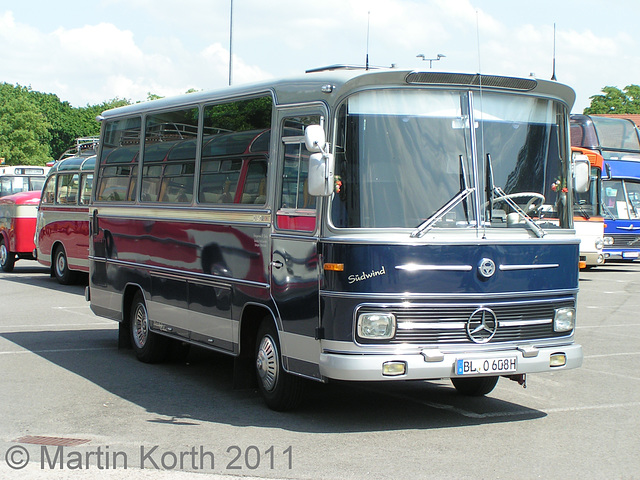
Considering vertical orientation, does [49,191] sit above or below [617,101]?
below

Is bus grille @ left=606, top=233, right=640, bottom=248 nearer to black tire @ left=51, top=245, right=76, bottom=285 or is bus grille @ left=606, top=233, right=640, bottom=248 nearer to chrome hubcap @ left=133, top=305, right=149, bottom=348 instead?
black tire @ left=51, top=245, right=76, bottom=285

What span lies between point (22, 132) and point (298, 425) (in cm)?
10159

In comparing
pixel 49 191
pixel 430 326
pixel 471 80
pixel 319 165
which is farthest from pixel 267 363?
pixel 49 191

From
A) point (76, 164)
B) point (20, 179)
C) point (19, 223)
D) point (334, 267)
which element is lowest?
point (19, 223)

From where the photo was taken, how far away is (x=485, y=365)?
777cm

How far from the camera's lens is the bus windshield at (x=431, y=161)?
774 cm

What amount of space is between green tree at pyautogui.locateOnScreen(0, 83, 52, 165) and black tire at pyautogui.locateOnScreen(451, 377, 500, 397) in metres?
100

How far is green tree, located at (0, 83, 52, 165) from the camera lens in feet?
341

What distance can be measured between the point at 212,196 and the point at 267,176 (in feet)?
4.15

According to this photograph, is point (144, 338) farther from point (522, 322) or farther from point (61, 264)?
point (61, 264)

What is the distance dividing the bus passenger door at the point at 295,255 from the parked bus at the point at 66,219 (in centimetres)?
1321

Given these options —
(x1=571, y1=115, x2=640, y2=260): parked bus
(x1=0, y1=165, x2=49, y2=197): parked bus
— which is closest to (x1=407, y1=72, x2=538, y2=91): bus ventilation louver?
(x1=571, y1=115, x2=640, y2=260): parked bus

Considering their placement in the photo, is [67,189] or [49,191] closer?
[67,189]

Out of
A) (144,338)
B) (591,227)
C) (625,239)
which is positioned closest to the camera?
(144,338)
